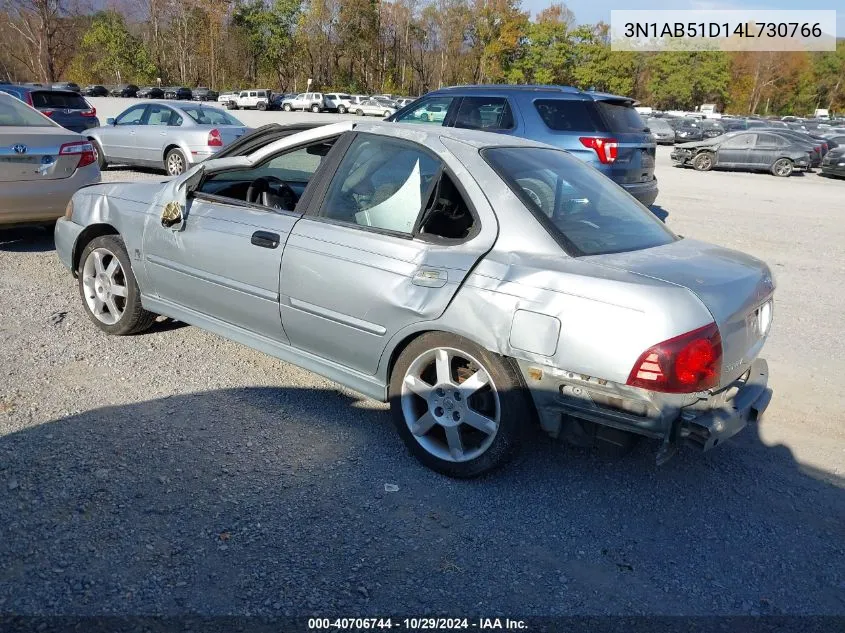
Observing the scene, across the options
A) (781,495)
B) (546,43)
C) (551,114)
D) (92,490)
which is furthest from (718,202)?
(546,43)

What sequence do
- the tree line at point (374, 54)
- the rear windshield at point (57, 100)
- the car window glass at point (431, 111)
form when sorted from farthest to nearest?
the tree line at point (374, 54)
the rear windshield at point (57, 100)
the car window glass at point (431, 111)

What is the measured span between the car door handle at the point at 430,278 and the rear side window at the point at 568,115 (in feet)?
18.7

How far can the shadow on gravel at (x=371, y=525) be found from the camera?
2533 millimetres

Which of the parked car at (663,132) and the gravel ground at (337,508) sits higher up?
the parked car at (663,132)

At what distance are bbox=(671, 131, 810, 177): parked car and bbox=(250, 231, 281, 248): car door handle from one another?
2199cm

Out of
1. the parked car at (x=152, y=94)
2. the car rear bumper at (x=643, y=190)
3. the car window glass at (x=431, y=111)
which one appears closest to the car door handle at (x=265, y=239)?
the car window glass at (x=431, y=111)

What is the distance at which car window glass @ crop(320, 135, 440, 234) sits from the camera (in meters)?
3.51

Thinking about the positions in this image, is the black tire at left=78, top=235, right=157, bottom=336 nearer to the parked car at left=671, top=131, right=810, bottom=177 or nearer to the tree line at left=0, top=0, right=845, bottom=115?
the parked car at left=671, top=131, right=810, bottom=177

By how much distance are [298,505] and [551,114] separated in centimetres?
666

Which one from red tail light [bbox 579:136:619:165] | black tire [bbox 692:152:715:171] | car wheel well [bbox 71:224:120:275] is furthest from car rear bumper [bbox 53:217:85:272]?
black tire [bbox 692:152:715:171]

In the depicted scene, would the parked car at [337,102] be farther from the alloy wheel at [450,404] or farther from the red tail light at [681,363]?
the red tail light at [681,363]

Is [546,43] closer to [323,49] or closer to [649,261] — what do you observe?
[323,49]

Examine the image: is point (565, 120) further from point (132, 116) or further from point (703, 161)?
point (703, 161)

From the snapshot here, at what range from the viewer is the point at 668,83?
3322 inches
